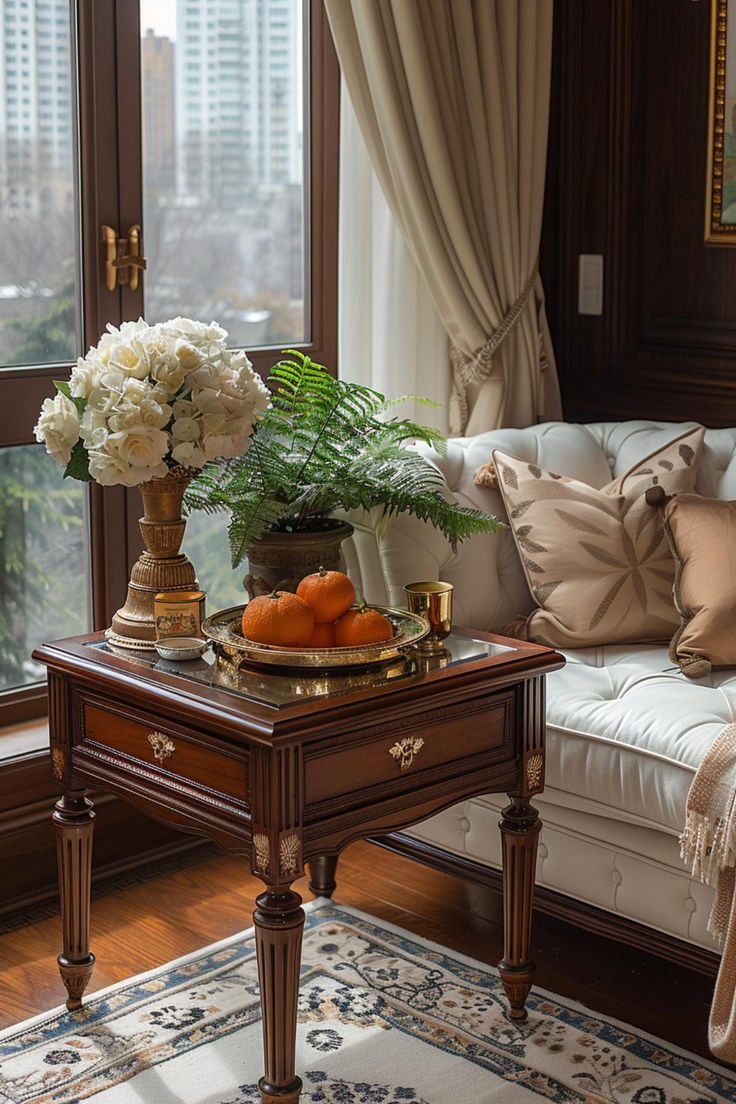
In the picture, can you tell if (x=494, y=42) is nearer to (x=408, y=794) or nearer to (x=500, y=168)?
(x=500, y=168)

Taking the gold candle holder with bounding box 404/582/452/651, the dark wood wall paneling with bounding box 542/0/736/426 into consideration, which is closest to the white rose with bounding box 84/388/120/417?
the gold candle holder with bounding box 404/582/452/651

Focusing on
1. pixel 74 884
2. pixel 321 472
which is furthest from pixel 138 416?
pixel 74 884

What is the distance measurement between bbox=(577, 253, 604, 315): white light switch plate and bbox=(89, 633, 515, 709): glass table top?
5.24 ft

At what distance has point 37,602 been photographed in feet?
9.71

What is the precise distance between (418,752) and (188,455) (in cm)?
60

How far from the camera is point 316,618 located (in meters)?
2.16

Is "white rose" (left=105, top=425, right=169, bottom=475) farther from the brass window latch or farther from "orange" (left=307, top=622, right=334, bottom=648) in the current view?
the brass window latch

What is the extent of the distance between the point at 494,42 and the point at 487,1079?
7.61 feet

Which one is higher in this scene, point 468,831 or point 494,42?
point 494,42

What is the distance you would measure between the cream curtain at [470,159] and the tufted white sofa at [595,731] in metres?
0.43

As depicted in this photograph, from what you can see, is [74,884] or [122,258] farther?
[122,258]

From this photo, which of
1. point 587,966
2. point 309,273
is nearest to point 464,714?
point 587,966

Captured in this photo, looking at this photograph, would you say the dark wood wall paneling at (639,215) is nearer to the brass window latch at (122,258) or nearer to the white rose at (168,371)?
the brass window latch at (122,258)

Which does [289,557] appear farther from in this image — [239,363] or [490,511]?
[490,511]
